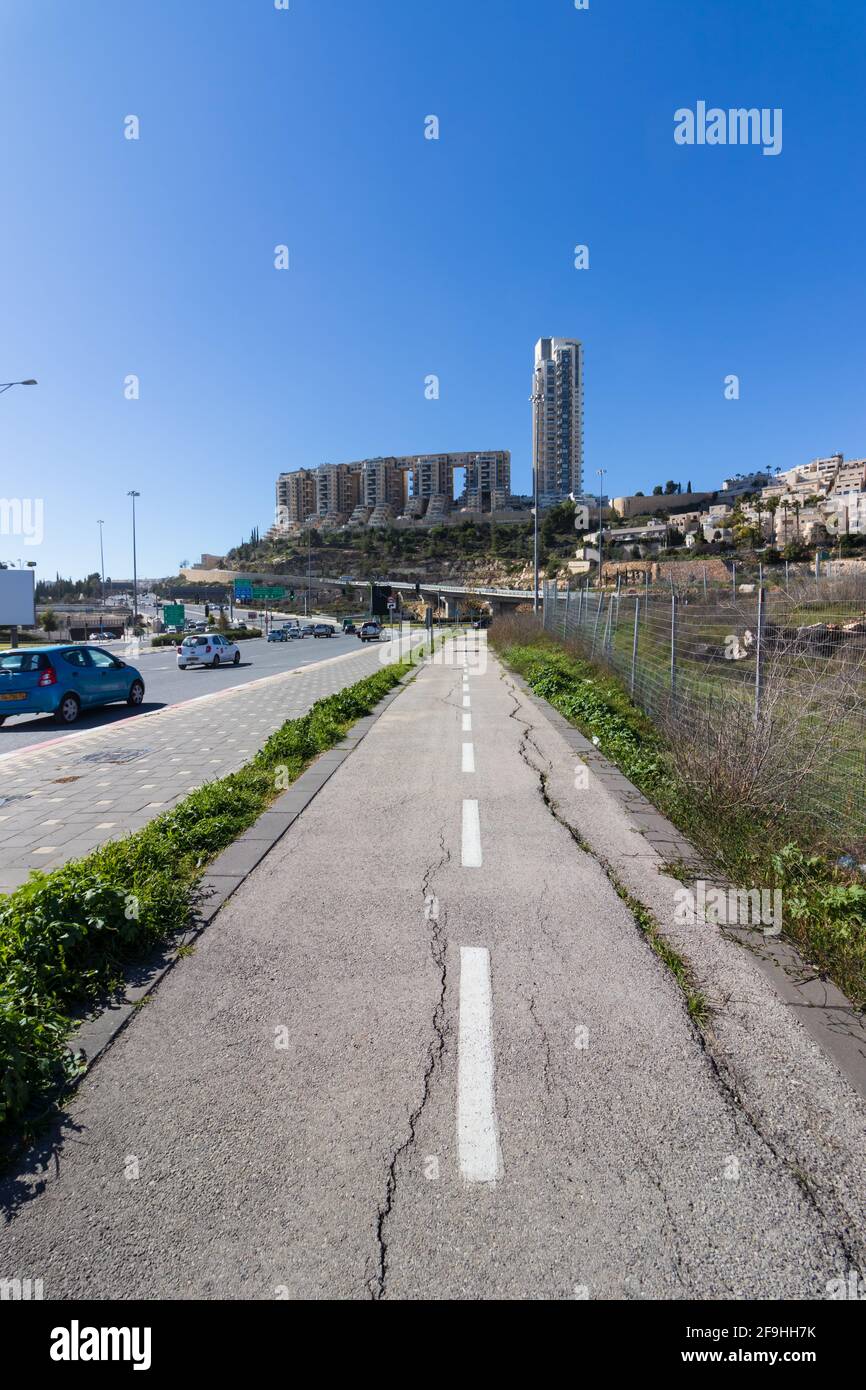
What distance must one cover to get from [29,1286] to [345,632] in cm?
7736

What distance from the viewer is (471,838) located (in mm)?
6168

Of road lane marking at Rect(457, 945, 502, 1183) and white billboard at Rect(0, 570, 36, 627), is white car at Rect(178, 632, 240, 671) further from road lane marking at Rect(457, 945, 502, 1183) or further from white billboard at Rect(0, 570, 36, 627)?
white billboard at Rect(0, 570, 36, 627)

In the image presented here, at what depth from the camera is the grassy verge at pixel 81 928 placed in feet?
9.48

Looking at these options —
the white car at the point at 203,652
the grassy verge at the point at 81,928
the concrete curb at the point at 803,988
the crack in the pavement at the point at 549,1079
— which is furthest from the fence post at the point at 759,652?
the white car at the point at 203,652

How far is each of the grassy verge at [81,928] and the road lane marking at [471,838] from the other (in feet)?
6.32

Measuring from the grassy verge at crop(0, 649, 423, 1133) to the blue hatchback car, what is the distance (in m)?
8.86

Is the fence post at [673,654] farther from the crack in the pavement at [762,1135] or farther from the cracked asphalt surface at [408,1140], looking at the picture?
the crack in the pavement at [762,1135]

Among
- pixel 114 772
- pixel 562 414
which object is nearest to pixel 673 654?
pixel 114 772

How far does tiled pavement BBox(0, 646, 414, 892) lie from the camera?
643cm

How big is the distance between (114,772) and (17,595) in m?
62.7

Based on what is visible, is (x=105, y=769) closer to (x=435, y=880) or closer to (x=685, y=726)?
(x=435, y=880)

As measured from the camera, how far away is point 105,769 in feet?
31.7

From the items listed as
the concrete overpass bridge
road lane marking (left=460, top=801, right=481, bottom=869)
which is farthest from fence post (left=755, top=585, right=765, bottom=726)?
the concrete overpass bridge
